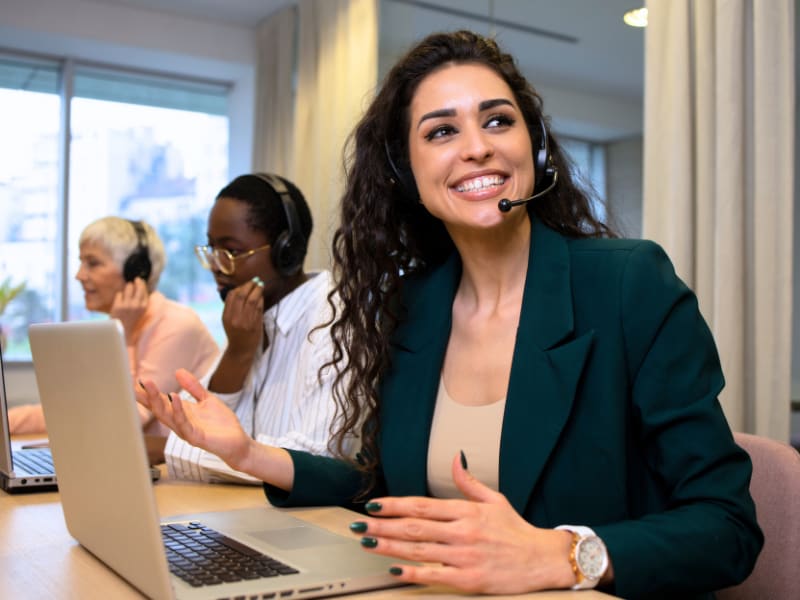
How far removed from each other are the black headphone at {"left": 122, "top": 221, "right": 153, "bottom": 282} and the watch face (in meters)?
2.36

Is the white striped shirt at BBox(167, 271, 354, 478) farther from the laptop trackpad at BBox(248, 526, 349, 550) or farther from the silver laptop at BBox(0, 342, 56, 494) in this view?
the laptop trackpad at BBox(248, 526, 349, 550)

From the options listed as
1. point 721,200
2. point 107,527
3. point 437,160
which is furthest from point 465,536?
point 721,200

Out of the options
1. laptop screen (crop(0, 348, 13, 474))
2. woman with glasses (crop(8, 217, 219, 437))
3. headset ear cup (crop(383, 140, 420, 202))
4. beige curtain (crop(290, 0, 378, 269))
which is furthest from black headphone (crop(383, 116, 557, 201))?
beige curtain (crop(290, 0, 378, 269))

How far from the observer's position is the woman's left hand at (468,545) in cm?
85

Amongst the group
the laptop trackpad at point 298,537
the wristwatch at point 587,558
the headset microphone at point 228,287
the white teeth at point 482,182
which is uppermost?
the white teeth at point 482,182

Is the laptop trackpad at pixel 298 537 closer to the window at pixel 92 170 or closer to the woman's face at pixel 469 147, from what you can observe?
the woman's face at pixel 469 147

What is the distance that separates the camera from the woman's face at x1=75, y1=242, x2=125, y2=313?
2.97 metres

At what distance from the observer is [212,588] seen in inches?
33.2

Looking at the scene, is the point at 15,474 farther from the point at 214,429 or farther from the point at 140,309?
the point at 140,309

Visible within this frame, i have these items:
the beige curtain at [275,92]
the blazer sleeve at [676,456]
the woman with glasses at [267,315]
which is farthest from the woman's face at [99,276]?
the blazer sleeve at [676,456]

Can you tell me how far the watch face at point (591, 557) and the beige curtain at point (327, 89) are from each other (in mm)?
2865

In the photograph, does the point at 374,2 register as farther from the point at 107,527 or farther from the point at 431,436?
the point at 107,527

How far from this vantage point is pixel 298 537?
1.08 metres

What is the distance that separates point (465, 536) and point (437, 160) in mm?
710
